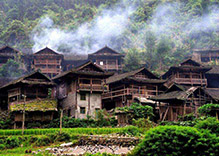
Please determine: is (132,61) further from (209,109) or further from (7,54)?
(209,109)

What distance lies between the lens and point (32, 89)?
37062mm

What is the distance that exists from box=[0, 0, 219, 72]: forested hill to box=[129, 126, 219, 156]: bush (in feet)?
138

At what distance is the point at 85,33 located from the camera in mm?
72062

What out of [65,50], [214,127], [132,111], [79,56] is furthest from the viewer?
[65,50]

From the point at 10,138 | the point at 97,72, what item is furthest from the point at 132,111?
the point at 10,138

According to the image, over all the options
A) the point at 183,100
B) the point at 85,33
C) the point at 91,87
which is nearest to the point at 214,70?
the point at 183,100

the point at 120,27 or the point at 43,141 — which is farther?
the point at 120,27

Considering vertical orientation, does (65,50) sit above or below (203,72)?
above

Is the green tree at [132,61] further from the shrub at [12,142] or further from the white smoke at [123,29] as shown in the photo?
the shrub at [12,142]

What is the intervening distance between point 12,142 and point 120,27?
174 feet

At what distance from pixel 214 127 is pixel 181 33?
53.1 metres

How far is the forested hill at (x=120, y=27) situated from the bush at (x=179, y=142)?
4192cm

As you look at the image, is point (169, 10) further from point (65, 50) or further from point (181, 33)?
point (65, 50)

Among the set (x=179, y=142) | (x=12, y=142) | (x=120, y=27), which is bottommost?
(x=12, y=142)
